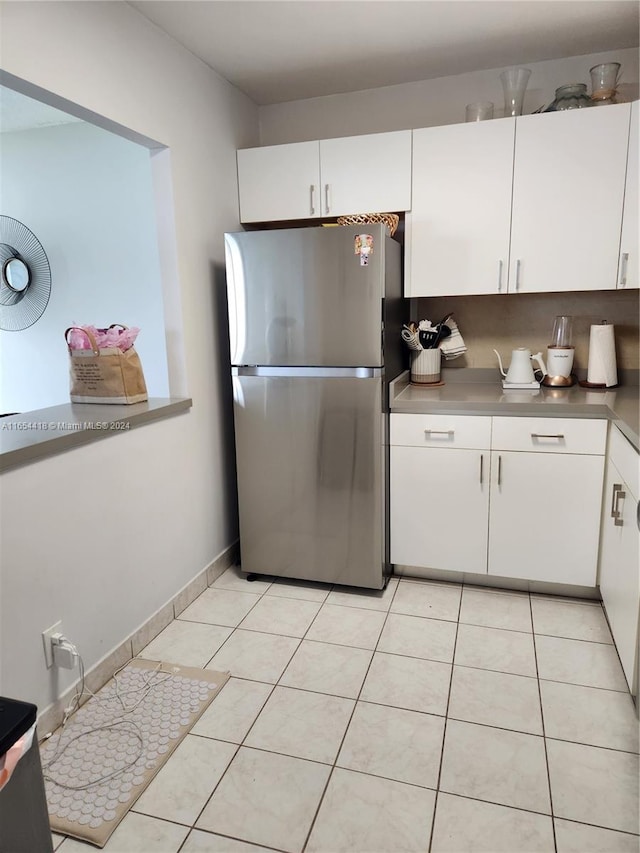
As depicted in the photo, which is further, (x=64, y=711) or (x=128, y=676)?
(x=128, y=676)

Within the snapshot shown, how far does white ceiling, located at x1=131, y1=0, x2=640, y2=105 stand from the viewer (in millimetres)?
2023

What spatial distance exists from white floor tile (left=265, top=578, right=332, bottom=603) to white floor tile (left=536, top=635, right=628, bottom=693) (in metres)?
0.94

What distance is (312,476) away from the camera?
8.24 feet

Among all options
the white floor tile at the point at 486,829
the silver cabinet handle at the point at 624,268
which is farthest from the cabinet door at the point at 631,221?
the white floor tile at the point at 486,829

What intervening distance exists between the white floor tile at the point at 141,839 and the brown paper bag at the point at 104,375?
4.50ft

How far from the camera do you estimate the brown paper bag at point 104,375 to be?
6.95 feet

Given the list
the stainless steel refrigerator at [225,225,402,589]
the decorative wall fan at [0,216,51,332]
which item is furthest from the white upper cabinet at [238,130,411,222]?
the decorative wall fan at [0,216,51,332]

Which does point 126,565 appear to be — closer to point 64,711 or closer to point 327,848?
point 64,711

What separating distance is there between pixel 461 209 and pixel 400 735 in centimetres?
208

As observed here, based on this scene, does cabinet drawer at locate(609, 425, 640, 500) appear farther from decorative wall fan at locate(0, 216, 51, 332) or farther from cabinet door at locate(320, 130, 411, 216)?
decorative wall fan at locate(0, 216, 51, 332)

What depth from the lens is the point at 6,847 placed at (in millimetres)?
871

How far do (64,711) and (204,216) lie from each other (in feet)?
6.54

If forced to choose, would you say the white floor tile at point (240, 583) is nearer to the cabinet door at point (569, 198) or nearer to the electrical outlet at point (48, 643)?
the electrical outlet at point (48, 643)

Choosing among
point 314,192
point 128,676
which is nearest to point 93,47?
point 314,192
